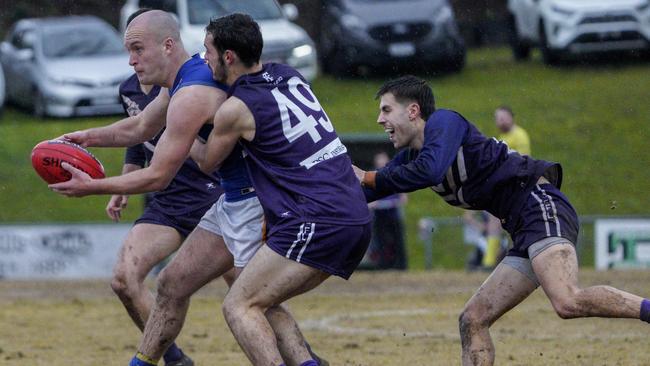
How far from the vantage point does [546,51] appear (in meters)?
23.2

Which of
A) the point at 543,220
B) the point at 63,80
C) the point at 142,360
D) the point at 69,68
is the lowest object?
the point at 63,80

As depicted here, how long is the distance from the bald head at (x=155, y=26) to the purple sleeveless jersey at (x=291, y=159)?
2.94 ft

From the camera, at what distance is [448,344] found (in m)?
9.65

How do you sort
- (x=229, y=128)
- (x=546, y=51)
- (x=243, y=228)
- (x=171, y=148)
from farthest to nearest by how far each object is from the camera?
(x=546, y=51) → (x=243, y=228) → (x=171, y=148) → (x=229, y=128)

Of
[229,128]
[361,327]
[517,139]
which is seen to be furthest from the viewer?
[517,139]

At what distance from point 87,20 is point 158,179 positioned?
16.6m

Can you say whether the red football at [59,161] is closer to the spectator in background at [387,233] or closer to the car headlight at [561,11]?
the spectator in background at [387,233]

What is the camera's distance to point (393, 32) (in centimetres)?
2188

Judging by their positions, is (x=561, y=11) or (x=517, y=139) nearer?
(x=517, y=139)

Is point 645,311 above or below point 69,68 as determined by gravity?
above

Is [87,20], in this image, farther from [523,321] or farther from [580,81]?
[523,321]

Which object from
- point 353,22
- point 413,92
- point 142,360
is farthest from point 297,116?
point 353,22

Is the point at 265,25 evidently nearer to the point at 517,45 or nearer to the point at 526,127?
the point at 526,127

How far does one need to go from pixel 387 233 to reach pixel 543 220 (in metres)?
8.60
